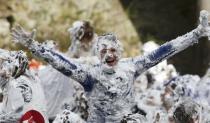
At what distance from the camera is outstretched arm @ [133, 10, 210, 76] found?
9750 mm

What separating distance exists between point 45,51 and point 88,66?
0.52 meters

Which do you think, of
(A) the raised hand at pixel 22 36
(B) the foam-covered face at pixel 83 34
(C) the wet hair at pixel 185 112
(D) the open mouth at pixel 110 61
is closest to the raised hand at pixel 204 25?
(D) the open mouth at pixel 110 61

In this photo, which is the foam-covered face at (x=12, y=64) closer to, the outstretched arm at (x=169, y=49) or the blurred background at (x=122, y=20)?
the outstretched arm at (x=169, y=49)

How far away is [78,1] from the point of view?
18969 millimetres

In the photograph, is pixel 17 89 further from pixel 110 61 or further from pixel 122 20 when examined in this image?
pixel 122 20

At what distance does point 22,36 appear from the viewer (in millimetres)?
9320

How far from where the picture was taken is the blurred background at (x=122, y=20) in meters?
18.0

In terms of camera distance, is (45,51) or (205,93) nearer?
(45,51)

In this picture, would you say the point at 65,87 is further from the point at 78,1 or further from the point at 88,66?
the point at 78,1

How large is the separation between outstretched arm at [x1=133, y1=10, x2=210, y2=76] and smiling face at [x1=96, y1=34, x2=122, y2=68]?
0.82 ft

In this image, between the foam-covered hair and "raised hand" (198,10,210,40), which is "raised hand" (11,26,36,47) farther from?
"raised hand" (198,10,210,40)

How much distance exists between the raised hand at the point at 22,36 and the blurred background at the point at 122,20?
7.58 m

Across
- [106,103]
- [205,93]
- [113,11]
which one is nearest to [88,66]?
[106,103]

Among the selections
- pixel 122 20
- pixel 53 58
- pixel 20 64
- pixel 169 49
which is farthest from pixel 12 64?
pixel 122 20
